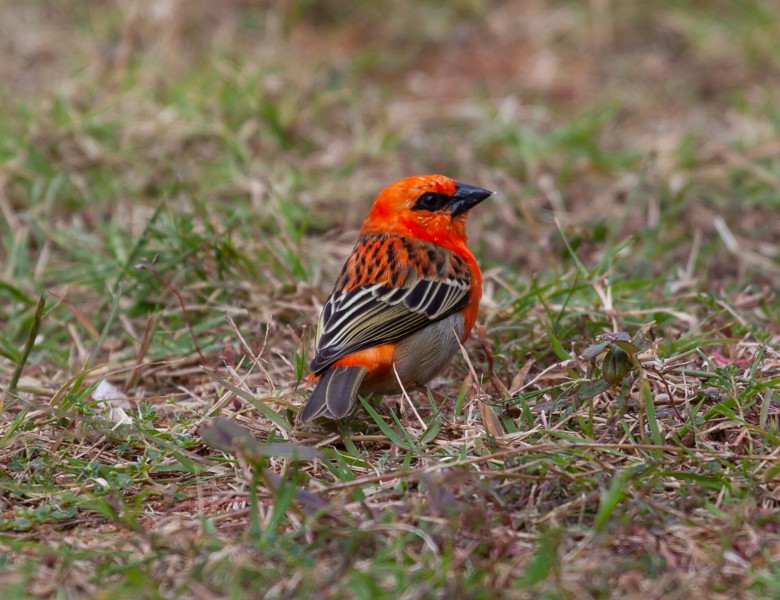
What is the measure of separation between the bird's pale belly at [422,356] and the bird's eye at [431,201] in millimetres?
747

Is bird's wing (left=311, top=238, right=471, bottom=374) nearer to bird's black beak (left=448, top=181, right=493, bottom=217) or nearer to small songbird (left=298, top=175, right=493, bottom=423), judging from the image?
small songbird (left=298, top=175, right=493, bottom=423)

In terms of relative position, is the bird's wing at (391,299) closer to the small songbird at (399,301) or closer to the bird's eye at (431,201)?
the small songbird at (399,301)

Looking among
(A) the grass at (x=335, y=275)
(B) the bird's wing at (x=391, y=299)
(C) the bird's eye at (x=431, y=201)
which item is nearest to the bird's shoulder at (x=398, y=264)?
(B) the bird's wing at (x=391, y=299)

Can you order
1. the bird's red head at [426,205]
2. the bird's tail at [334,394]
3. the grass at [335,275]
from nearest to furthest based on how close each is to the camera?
the grass at [335,275], the bird's tail at [334,394], the bird's red head at [426,205]

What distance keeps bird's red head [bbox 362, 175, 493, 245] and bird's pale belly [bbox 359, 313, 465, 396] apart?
671 mm

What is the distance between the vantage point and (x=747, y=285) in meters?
5.93

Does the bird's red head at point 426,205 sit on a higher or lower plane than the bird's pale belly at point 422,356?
higher

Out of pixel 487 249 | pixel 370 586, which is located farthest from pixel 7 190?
pixel 370 586

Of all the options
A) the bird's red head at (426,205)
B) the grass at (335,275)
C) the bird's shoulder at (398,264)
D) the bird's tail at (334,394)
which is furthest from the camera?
the bird's red head at (426,205)

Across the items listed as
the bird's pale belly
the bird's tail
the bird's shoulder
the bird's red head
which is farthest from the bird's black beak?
the bird's tail

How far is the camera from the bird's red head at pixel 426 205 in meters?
5.38

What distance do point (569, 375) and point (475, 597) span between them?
5.53ft

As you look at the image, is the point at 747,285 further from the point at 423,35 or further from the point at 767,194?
the point at 423,35

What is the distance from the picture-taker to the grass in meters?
3.49
